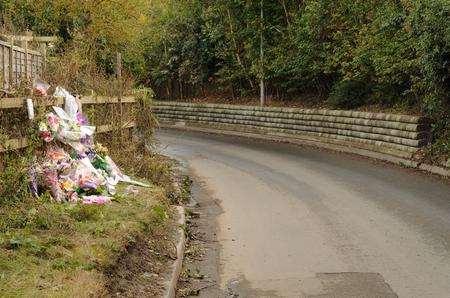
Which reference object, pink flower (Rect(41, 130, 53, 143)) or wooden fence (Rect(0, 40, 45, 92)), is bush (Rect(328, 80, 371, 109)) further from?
pink flower (Rect(41, 130, 53, 143))

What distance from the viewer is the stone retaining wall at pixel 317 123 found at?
52.7 feet

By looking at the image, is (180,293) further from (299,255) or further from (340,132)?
(340,132)

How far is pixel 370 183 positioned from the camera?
1252 centimetres

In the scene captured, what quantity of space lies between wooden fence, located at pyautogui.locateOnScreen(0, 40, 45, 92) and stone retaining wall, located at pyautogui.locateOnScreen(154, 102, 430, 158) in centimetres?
1013

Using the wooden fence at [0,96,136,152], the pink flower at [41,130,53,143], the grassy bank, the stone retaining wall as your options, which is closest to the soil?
the grassy bank

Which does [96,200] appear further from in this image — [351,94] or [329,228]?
[351,94]

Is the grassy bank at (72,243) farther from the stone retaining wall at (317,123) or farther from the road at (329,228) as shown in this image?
the stone retaining wall at (317,123)

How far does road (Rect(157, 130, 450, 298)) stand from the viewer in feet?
20.7

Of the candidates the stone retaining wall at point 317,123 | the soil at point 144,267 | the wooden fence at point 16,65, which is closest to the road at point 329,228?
the soil at point 144,267

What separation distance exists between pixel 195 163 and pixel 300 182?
4.31 meters

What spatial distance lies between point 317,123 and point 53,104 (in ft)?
45.6

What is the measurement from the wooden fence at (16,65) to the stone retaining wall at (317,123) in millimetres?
10132

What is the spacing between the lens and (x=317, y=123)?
68.1ft

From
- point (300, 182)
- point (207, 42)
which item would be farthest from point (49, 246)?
point (207, 42)
